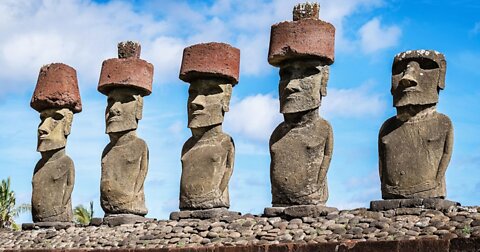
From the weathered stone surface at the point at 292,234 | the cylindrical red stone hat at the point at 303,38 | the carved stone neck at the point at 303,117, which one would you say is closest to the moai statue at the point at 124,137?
the weathered stone surface at the point at 292,234

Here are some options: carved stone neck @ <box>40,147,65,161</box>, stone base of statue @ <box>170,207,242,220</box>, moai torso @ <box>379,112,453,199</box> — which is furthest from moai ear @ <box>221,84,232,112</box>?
carved stone neck @ <box>40,147,65,161</box>

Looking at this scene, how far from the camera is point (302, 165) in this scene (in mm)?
12766

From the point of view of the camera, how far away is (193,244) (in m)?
12.5

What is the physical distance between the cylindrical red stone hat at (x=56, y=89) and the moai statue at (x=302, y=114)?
466 cm

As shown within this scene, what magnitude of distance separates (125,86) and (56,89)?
1700mm

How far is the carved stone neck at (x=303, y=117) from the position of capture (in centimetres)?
1299

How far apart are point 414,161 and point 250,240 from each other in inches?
95.3

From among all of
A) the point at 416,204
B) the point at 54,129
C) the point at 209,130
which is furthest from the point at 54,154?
the point at 416,204

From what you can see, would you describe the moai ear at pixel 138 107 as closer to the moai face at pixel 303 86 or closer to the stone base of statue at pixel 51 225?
the stone base of statue at pixel 51 225

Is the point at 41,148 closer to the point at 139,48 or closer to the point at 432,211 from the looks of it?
the point at 139,48

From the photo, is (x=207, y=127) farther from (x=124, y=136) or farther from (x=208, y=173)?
(x=124, y=136)

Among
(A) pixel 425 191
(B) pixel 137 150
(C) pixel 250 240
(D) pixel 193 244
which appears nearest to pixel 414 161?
(A) pixel 425 191

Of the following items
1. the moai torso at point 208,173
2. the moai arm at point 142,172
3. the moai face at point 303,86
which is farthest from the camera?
the moai arm at point 142,172

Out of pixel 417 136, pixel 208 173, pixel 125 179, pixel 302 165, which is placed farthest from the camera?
pixel 125 179
